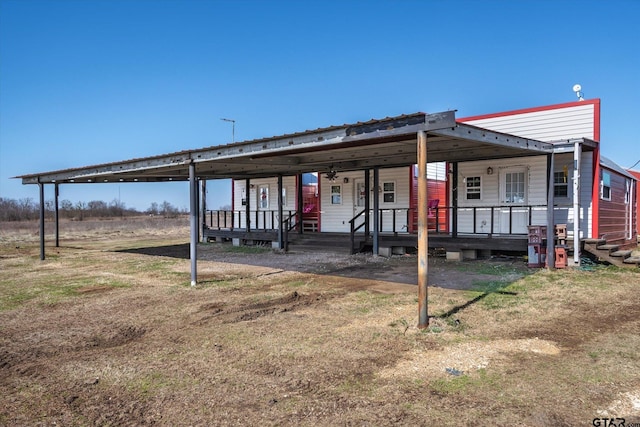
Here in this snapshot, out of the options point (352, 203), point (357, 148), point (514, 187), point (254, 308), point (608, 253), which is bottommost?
point (254, 308)

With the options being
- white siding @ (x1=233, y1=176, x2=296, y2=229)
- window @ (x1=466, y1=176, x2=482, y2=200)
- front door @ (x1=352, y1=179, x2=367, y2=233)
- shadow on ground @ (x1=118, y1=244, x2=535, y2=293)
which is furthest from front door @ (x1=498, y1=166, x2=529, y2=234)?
white siding @ (x1=233, y1=176, x2=296, y2=229)

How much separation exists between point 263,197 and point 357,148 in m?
11.8

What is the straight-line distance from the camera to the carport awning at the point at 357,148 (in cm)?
618

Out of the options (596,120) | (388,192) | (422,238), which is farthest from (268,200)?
(422,238)

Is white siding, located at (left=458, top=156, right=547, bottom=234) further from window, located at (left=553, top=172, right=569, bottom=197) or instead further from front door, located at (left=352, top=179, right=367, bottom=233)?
front door, located at (left=352, top=179, right=367, bottom=233)

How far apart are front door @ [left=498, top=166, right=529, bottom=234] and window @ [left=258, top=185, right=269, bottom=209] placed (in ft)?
34.6

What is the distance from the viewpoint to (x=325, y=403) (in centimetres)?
363

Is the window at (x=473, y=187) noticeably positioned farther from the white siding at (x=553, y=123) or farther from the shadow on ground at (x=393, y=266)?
the shadow on ground at (x=393, y=266)

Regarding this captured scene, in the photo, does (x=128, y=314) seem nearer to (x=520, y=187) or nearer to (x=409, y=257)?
(x=409, y=257)

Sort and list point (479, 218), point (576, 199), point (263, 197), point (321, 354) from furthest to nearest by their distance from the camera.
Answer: point (263, 197) < point (479, 218) < point (576, 199) < point (321, 354)

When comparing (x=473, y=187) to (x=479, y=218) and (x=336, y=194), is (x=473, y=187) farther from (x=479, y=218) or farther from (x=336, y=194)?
(x=336, y=194)

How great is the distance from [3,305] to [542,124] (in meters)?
13.3

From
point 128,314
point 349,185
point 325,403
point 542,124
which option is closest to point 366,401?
point 325,403

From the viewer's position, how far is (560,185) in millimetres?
12352
